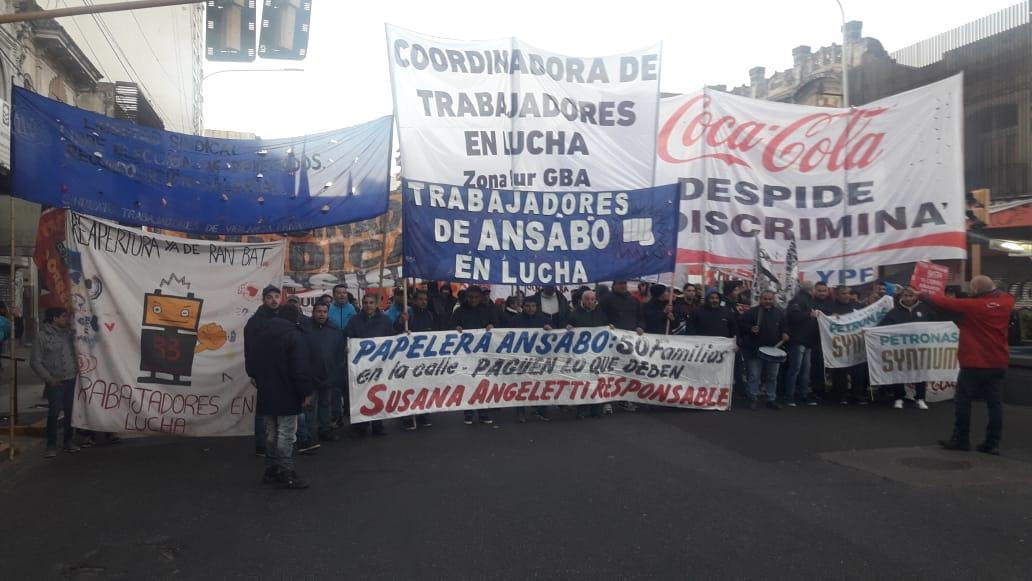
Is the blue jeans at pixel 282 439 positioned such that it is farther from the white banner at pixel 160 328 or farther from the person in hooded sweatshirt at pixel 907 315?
the person in hooded sweatshirt at pixel 907 315

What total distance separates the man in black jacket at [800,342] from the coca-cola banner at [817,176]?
22.0 inches

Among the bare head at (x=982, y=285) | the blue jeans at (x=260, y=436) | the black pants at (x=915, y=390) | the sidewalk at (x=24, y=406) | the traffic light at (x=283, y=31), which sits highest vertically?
the traffic light at (x=283, y=31)

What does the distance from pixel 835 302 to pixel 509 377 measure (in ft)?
15.9

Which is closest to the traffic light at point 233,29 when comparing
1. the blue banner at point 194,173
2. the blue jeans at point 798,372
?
the blue banner at point 194,173

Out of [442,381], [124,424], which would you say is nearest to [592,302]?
[442,381]

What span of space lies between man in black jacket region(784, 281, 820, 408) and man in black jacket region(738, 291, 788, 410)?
20 centimetres

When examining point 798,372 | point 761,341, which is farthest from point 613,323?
point 798,372

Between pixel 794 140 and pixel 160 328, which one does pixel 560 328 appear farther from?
pixel 160 328

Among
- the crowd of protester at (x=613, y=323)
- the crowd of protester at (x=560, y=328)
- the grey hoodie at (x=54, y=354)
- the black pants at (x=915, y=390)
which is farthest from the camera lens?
the black pants at (x=915, y=390)

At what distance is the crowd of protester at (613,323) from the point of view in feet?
26.0

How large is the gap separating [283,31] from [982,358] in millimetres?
8554

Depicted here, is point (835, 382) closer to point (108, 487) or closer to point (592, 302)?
point (592, 302)

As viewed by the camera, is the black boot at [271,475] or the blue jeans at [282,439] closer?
the blue jeans at [282,439]

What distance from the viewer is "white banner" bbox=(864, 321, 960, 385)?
403 inches
